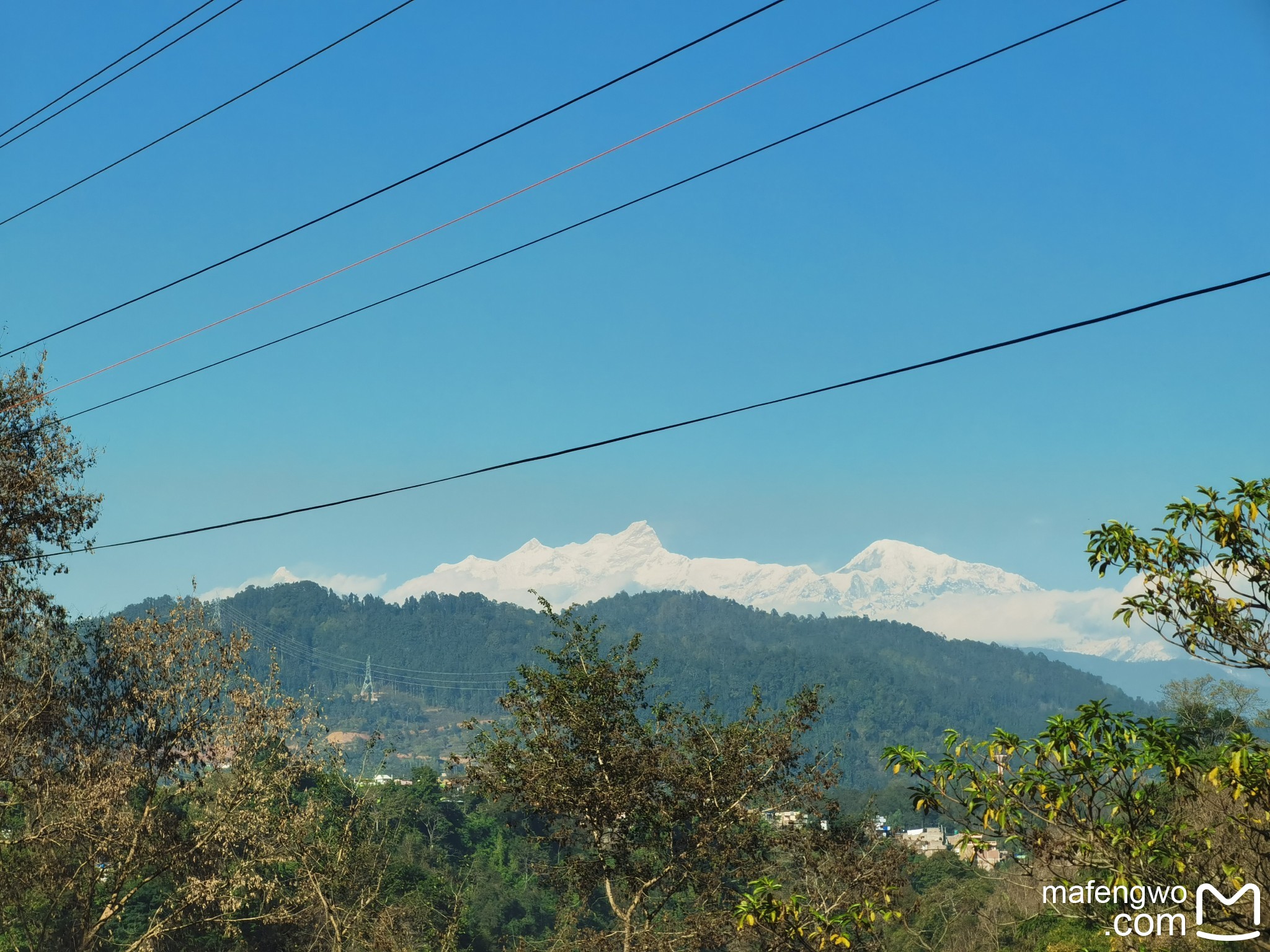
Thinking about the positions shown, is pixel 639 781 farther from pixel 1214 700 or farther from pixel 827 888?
pixel 1214 700

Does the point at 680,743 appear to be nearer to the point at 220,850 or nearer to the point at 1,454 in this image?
the point at 220,850

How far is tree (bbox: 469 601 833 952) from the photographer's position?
17.8 meters

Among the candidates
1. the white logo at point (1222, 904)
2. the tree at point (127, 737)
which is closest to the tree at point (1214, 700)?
the tree at point (127, 737)

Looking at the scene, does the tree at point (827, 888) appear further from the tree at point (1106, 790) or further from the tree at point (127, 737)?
the tree at point (127, 737)

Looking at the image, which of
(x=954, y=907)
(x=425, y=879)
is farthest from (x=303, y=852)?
(x=425, y=879)

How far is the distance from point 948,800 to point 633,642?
40.0ft

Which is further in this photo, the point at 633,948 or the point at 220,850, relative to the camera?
the point at 220,850

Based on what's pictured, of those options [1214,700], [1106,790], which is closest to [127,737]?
[1106,790]

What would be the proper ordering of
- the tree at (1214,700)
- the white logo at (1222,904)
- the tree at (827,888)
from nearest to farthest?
the white logo at (1222,904) → the tree at (827,888) → the tree at (1214,700)

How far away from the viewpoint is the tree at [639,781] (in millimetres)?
17766

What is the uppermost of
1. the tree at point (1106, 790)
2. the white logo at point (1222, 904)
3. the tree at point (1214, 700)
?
the tree at point (1106, 790)

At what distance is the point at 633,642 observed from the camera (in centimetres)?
1983

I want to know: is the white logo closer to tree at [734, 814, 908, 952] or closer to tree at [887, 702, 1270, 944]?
tree at [887, 702, 1270, 944]

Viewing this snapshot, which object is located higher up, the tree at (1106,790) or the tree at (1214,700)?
the tree at (1106,790)
